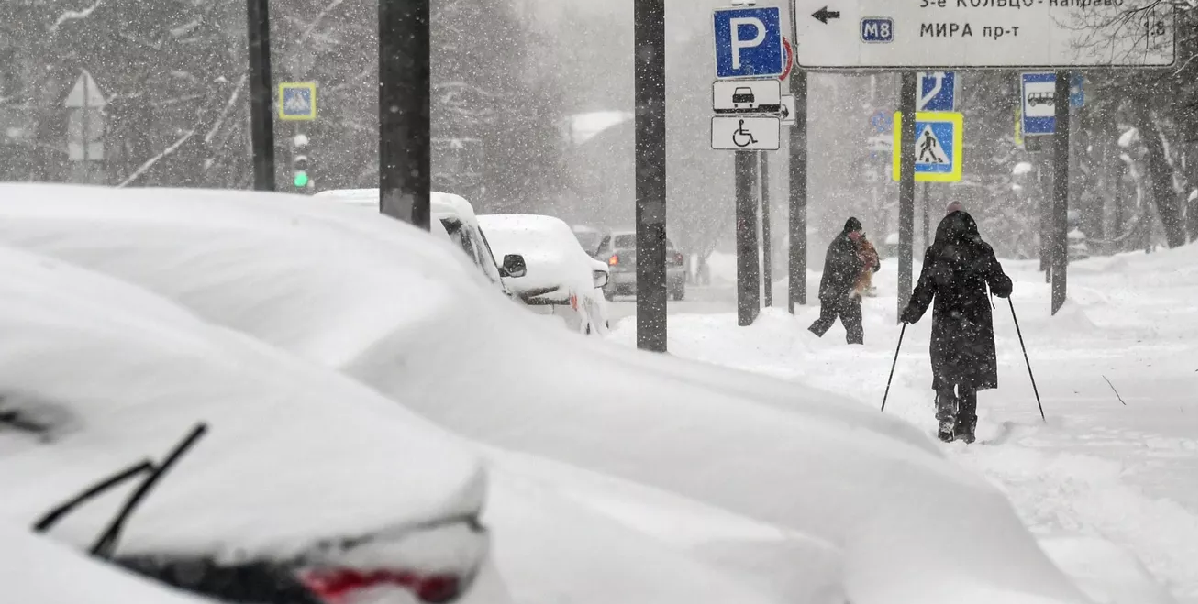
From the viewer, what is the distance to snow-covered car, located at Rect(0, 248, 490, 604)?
222 cm

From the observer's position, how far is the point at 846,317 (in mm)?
17312

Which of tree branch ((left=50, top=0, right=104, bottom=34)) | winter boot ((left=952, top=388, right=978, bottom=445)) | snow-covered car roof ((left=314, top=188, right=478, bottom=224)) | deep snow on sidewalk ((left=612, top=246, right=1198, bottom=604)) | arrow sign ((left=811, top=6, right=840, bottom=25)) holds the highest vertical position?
tree branch ((left=50, top=0, right=104, bottom=34))

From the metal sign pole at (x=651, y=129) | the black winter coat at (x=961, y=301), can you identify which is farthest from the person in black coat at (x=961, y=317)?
the metal sign pole at (x=651, y=129)

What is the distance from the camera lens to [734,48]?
1257 centimetres

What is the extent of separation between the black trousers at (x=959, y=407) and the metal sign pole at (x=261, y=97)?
7.66 m

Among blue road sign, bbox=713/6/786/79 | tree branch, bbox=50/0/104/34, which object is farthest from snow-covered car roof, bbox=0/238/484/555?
tree branch, bbox=50/0/104/34

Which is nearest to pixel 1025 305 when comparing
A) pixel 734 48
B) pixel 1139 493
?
pixel 734 48

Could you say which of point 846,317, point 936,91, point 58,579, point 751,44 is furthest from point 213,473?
point 936,91

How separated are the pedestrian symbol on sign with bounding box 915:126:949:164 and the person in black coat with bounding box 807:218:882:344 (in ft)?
7.74

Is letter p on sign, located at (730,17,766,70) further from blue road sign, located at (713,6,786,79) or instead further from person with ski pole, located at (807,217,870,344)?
person with ski pole, located at (807,217,870,344)

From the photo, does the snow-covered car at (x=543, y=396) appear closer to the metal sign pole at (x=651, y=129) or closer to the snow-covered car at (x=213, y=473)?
the snow-covered car at (x=213, y=473)

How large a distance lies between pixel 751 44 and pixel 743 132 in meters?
0.83

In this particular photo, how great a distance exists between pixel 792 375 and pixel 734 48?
10.5 feet

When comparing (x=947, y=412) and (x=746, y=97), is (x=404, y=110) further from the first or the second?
(x=746, y=97)
